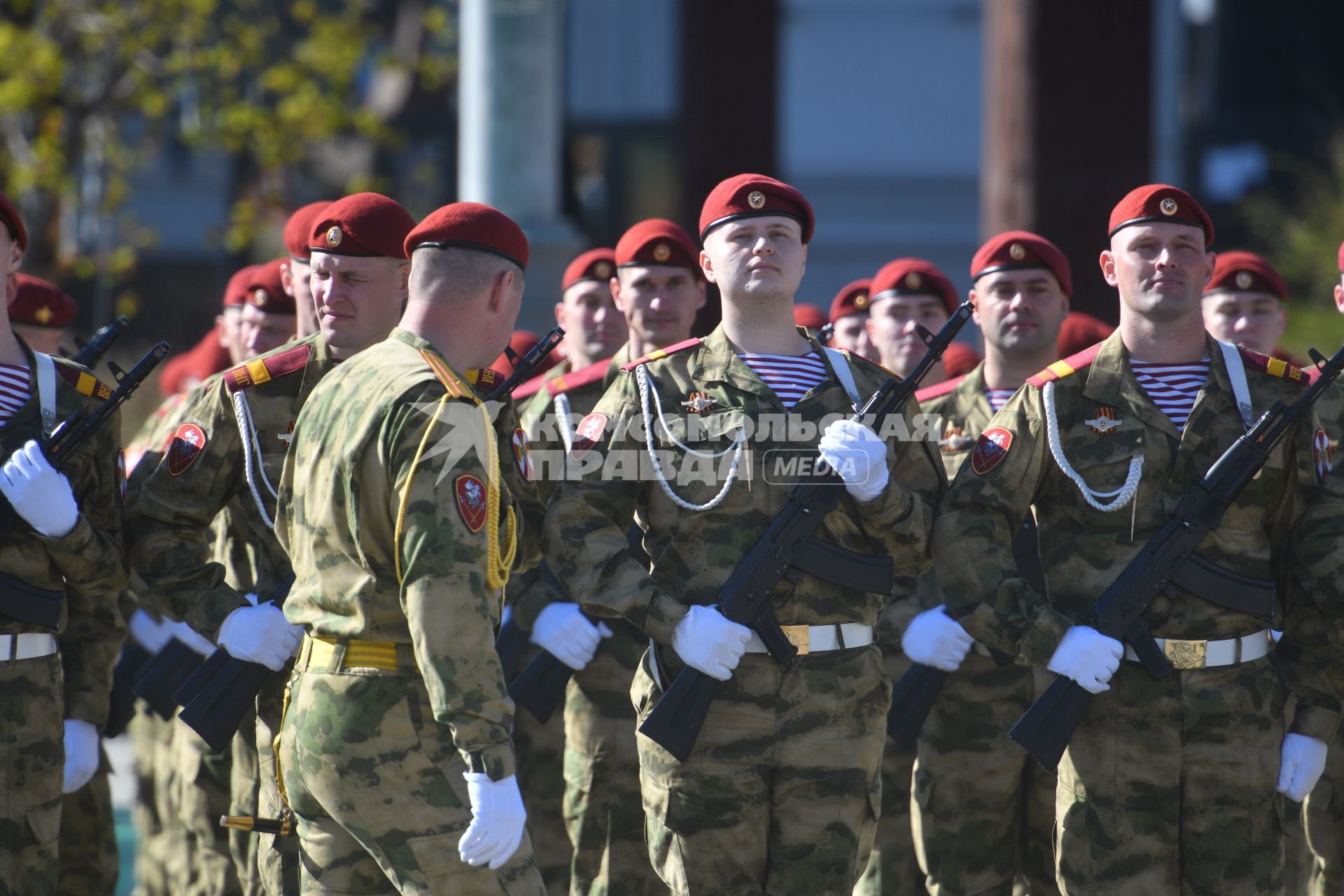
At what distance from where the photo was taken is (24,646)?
4504 millimetres

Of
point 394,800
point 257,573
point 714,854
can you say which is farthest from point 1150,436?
point 257,573

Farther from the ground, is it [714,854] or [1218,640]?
[1218,640]

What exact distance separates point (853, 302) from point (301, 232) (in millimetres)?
2455

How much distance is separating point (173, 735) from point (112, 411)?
6.27 ft

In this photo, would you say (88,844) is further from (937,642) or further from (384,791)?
(937,642)

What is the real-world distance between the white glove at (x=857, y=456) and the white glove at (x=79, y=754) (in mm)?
2489

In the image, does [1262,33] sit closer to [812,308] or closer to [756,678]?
[812,308]

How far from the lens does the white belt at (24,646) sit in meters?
4.46

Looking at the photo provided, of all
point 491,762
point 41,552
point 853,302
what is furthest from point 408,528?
point 853,302

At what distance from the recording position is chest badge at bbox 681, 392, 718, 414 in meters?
4.53

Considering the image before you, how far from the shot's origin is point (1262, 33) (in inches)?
778

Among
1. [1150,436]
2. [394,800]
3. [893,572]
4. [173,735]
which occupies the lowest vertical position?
[173,735]

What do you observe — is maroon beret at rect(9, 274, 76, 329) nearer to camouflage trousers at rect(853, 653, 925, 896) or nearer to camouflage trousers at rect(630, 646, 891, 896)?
camouflage trousers at rect(630, 646, 891, 896)

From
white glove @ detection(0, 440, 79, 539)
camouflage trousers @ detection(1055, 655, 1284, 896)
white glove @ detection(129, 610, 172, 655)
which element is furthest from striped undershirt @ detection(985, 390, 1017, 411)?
white glove @ detection(129, 610, 172, 655)
